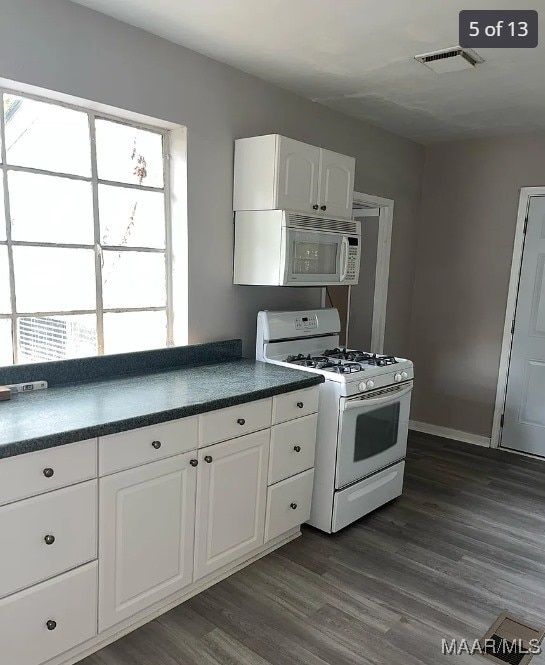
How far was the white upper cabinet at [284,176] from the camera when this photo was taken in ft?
8.77

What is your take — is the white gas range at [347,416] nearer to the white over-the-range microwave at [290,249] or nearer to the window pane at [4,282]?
the white over-the-range microwave at [290,249]

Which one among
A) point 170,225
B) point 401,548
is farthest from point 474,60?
point 401,548

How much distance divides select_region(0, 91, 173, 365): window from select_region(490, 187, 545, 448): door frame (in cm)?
274

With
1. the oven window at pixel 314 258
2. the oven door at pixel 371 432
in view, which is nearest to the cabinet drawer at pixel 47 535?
the oven door at pixel 371 432

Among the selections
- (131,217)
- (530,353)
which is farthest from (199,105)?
(530,353)

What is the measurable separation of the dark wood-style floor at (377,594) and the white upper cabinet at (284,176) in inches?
70.8

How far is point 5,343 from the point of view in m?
2.18

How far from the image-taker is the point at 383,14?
2.09 metres

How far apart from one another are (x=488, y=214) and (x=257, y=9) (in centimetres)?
274

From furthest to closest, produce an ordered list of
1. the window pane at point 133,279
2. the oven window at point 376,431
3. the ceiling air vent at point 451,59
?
1. the oven window at point 376,431
2. the window pane at point 133,279
3. the ceiling air vent at point 451,59

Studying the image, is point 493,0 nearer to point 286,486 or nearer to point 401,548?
point 286,486

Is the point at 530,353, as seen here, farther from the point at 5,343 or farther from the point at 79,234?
the point at 5,343

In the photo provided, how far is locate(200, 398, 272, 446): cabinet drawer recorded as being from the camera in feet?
6.92

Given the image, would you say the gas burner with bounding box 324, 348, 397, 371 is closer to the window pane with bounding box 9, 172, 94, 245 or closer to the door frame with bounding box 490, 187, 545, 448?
the door frame with bounding box 490, 187, 545, 448
